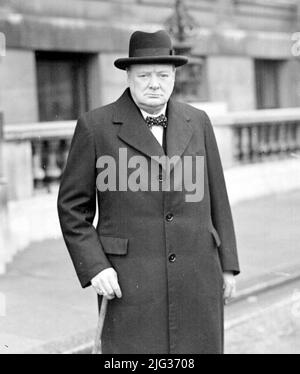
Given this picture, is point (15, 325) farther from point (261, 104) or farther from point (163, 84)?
point (261, 104)

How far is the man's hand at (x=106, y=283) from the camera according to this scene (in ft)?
12.0

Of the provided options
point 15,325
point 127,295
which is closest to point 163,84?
point 127,295

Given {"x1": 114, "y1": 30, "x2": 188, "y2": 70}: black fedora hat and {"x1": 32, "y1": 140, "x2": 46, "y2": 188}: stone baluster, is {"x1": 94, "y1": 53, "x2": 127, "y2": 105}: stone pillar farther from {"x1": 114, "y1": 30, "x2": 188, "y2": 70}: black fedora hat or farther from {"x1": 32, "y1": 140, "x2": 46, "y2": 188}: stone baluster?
{"x1": 114, "y1": 30, "x2": 188, "y2": 70}: black fedora hat

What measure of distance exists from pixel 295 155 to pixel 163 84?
1120 cm

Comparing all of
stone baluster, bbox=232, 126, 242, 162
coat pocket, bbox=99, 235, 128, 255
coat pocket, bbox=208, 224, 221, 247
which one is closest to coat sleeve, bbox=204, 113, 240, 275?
coat pocket, bbox=208, 224, 221, 247

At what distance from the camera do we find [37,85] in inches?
523

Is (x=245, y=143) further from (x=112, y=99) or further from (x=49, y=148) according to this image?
(x=49, y=148)

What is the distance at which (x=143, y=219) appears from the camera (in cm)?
371

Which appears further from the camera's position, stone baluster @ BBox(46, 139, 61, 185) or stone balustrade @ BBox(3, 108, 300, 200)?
stone baluster @ BBox(46, 139, 61, 185)

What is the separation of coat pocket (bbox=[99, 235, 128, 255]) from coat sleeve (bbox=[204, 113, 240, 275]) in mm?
531

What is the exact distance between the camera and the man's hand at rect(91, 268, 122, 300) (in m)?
3.64

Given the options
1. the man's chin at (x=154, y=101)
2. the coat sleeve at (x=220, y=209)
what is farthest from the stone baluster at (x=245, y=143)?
the man's chin at (x=154, y=101)

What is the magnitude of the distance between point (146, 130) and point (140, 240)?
55 cm

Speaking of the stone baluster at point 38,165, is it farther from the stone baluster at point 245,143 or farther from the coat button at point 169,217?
the coat button at point 169,217
